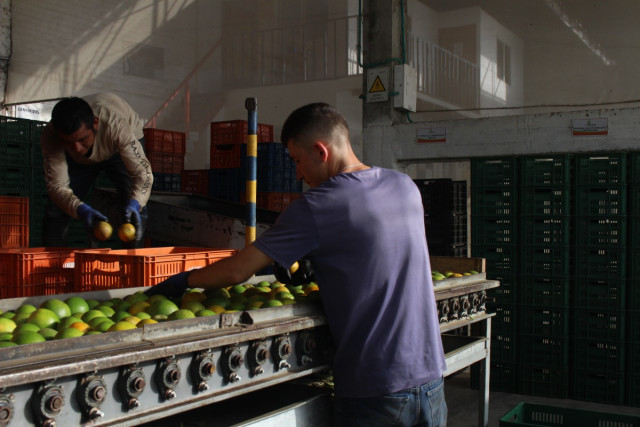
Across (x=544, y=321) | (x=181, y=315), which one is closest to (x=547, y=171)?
(x=544, y=321)

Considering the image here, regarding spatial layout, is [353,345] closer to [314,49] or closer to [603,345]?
[603,345]

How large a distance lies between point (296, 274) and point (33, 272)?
195cm

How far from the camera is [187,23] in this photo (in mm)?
15352

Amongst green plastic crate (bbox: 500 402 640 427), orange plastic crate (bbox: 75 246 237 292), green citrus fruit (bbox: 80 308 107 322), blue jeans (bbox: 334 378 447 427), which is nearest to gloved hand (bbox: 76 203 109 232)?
orange plastic crate (bbox: 75 246 237 292)

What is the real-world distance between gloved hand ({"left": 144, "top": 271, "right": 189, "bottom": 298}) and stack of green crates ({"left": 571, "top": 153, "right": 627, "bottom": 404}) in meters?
4.00

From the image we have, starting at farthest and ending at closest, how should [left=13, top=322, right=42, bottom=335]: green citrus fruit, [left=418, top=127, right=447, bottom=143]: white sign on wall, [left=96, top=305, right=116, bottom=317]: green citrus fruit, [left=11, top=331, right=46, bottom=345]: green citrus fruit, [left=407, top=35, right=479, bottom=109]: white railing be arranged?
1. [left=407, top=35, right=479, bottom=109]: white railing
2. [left=418, top=127, right=447, bottom=143]: white sign on wall
3. [left=96, top=305, right=116, bottom=317]: green citrus fruit
4. [left=13, top=322, right=42, bottom=335]: green citrus fruit
5. [left=11, top=331, right=46, bottom=345]: green citrus fruit

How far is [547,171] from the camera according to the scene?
5.36 meters

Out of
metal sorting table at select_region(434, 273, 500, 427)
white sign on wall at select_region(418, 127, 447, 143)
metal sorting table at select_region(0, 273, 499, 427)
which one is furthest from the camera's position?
white sign on wall at select_region(418, 127, 447, 143)

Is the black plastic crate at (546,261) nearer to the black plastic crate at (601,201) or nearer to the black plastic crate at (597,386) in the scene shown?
the black plastic crate at (601,201)

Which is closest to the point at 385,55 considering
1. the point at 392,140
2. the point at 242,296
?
the point at 392,140

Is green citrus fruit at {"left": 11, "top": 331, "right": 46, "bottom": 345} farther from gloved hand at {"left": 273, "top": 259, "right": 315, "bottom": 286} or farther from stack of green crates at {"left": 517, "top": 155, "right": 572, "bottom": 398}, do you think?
stack of green crates at {"left": 517, "top": 155, "right": 572, "bottom": 398}

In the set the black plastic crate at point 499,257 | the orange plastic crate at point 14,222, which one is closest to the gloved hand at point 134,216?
the orange plastic crate at point 14,222

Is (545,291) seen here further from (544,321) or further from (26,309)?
(26,309)

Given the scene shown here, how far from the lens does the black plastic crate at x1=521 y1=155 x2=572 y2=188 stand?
529cm
